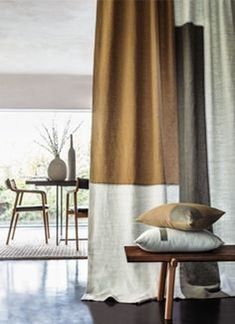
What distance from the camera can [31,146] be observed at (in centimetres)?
631

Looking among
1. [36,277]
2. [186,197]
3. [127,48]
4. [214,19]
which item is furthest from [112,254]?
[214,19]

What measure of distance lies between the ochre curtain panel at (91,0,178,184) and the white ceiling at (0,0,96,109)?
835 millimetres

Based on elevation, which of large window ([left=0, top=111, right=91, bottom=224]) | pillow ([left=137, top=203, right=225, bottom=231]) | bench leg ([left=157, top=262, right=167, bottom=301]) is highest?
large window ([left=0, top=111, right=91, bottom=224])

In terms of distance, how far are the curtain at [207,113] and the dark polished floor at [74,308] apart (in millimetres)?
315

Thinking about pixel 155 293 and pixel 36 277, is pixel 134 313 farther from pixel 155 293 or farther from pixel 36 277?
pixel 36 277

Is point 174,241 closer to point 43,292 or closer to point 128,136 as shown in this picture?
point 128,136

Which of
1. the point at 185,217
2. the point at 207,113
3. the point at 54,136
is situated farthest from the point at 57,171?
the point at 185,217

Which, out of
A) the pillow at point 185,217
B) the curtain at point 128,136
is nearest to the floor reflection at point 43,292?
the curtain at point 128,136

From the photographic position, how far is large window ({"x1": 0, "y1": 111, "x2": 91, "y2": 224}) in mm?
6246

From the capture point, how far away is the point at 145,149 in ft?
9.28

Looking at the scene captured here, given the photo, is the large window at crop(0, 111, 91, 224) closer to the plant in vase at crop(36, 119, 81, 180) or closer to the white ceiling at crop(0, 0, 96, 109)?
the plant in vase at crop(36, 119, 81, 180)

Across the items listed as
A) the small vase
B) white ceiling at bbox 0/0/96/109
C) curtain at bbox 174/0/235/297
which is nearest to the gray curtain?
curtain at bbox 174/0/235/297

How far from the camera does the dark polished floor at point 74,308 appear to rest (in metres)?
2.31

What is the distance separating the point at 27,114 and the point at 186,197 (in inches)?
165
